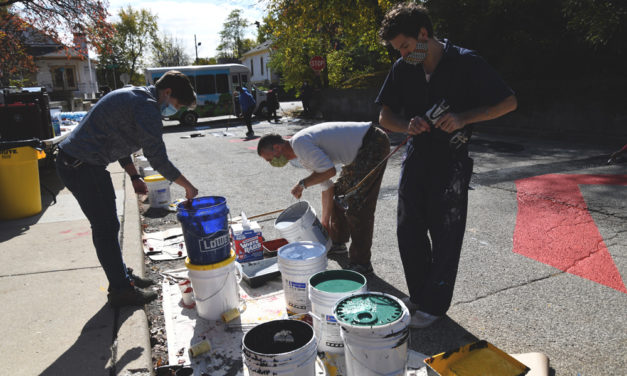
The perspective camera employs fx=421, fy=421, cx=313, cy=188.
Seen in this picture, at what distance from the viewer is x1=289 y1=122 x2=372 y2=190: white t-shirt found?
3.66 m

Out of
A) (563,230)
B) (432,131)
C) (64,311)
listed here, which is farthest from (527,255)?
(64,311)

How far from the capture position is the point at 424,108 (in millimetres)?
2943

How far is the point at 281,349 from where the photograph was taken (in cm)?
228

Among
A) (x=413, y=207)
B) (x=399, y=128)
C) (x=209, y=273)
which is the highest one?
(x=399, y=128)

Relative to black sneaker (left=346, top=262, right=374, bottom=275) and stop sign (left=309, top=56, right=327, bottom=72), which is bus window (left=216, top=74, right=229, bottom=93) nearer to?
stop sign (left=309, top=56, right=327, bottom=72)

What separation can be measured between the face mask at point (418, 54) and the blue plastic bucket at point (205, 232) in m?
1.66

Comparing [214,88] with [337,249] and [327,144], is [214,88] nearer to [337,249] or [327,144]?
[337,249]

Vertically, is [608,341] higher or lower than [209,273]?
lower

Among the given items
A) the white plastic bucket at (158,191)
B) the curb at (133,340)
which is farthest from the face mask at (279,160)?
the white plastic bucket at (158,191)

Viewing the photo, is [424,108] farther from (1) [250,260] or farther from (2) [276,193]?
(2) [276,193]

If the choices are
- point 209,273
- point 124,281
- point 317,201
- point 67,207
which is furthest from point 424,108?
point 67,207

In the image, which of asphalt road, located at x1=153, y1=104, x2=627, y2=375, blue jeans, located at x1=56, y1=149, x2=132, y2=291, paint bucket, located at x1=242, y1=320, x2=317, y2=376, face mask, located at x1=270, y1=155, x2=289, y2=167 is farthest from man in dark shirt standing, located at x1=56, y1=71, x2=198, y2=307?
asphalt road, located at x1=153, y1=104, x2=627, y2=375

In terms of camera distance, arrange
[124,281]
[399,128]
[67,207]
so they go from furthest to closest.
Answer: [67,207] < [124,281] < [399,128]

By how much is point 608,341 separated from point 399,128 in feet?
6.50
